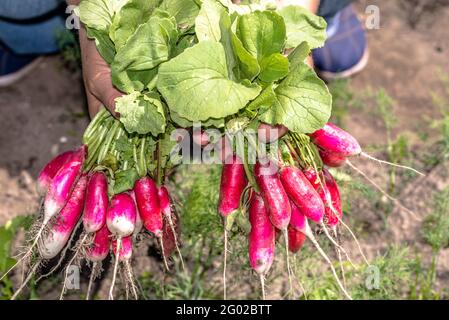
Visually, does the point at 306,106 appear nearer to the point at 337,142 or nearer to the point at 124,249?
the point at 337,142

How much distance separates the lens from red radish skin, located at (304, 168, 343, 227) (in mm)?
1961

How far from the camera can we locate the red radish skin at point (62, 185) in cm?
190

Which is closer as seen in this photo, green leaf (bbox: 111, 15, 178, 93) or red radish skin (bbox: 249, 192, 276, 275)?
green leaf (bbox: 111, 15, 178, 93)

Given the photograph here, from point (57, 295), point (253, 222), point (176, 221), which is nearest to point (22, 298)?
point (57, 295)

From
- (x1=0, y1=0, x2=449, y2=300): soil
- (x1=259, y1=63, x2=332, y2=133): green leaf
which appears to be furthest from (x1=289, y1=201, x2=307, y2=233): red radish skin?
(x1=0, y1=0, x2=449, y2=300): soil

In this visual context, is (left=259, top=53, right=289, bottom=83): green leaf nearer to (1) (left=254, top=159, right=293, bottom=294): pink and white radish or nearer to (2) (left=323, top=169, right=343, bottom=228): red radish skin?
(1) (left=254, top=159, right=293, bottom=294): pink and white radish

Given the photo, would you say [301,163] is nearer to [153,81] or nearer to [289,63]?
[289,63]

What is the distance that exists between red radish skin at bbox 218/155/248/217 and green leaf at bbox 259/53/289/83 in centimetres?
27

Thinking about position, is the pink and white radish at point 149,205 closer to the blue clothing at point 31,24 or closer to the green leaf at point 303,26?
the green leaf at point 303,26

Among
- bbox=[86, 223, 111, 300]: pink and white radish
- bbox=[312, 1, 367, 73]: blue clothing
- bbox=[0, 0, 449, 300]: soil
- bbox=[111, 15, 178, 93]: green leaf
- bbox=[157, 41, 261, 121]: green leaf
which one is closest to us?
bbox=[157, 41, 261, 121]: green leaf

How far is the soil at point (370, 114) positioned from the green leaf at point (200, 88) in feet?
3.16

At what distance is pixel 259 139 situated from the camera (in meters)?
1.86

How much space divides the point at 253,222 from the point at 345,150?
340mm

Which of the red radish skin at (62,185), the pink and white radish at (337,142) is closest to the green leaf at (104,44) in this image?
the red radish skin at (62,185)
